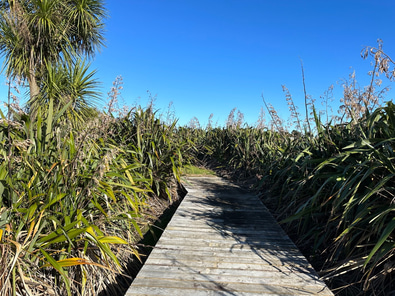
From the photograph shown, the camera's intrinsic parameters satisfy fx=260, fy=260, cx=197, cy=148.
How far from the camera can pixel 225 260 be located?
7.61 ft

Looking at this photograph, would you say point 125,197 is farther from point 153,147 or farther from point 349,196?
point 349,196

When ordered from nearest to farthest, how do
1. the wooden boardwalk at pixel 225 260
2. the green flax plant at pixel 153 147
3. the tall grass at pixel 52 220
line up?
the tall grass at pixel 52 220
the wooden boardwalk at pixel 225 260
the green flax plant at pixel 153 147

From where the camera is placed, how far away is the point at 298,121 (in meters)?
3.77

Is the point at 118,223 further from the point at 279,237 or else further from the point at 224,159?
the point at 224,159

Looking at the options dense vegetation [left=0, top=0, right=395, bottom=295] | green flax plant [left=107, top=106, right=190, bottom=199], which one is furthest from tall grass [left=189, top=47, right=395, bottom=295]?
green flax plant [left=107, top=106, right=190, bottom=199]

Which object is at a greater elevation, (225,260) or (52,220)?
(52,220)

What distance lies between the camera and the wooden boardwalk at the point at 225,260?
6.23ft

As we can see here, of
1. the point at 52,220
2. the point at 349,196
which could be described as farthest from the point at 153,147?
the point at 349,196

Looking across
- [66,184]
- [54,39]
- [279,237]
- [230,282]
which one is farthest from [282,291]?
[54,39]

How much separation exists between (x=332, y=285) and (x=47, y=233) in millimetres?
2353

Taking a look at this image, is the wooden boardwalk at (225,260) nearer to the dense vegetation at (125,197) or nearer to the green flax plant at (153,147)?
the dense vegetation at (125,197)

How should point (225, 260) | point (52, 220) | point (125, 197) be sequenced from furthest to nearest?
point (125, 197)
point (225, 260)
point (52, 220)

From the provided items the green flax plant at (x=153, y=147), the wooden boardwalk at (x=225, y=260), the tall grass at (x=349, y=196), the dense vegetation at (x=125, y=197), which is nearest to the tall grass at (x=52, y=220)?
the dense vegetation at (x=125, y=197)

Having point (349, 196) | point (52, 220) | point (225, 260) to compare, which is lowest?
point (225, 260)
